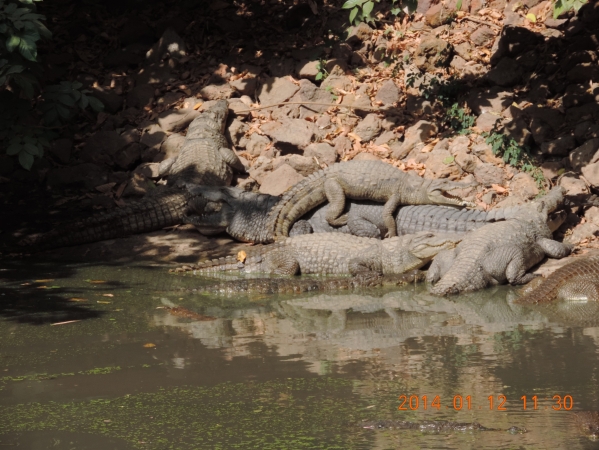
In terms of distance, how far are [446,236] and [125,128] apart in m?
5.45

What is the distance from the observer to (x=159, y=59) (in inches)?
486

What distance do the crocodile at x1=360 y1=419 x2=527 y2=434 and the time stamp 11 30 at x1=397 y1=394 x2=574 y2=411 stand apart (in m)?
0.22

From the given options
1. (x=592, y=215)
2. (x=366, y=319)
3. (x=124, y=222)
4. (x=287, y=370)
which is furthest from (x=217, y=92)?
(x=287, y=370)

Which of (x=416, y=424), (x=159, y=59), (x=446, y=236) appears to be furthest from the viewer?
(x=159, y=59)

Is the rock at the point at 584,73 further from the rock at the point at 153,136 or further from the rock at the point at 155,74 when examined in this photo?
the rock at the point at 155,74

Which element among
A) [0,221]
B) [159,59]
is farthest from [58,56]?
[0,221]

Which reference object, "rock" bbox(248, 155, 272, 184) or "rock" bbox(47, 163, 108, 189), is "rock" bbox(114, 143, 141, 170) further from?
"rock" bbox(248, 155, 272, 184)

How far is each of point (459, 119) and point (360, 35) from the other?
256 cm

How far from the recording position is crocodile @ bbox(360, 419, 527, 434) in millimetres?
3748

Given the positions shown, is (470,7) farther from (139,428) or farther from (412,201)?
(139,428)

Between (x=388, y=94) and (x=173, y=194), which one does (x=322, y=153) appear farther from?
(x=173, y=194)

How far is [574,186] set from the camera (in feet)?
28.1

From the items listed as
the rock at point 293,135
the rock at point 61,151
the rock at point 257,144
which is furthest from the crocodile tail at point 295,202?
the rock at point 61,151

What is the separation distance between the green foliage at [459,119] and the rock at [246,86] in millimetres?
3037
